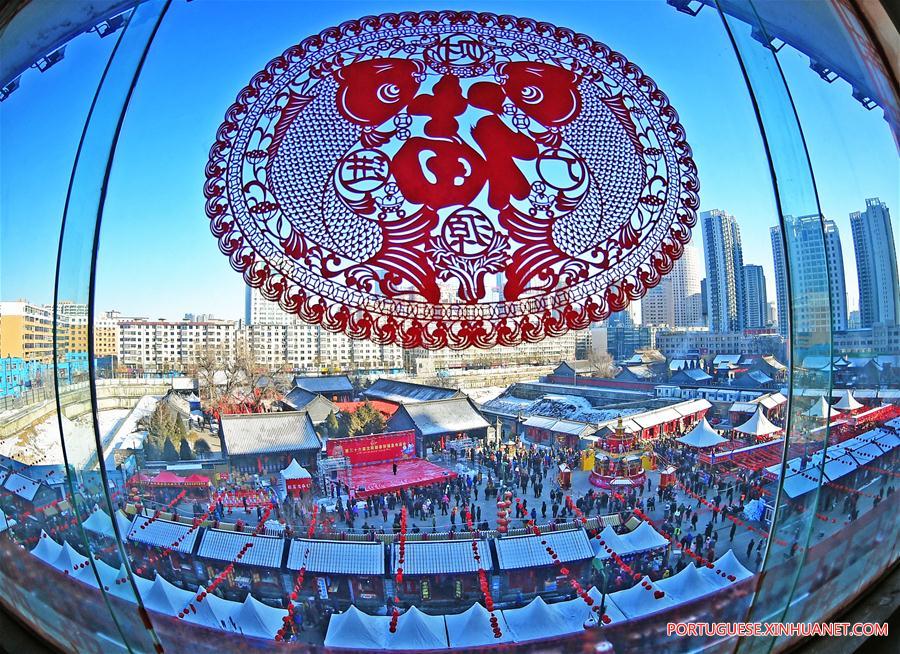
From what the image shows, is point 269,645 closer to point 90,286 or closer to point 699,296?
point 90,286

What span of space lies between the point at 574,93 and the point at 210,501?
64.9 inches

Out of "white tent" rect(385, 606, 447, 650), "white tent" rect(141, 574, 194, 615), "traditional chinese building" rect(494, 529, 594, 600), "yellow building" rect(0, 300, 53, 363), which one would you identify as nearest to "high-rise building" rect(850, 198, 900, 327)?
"traditional chinese building" rect(494, 529, 594, 600)

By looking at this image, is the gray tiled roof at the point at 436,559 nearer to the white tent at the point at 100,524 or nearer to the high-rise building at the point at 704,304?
the white tent at the point at 100,524

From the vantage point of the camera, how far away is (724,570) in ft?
4.47

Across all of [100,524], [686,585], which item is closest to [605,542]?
[686,585]

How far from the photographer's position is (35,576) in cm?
149

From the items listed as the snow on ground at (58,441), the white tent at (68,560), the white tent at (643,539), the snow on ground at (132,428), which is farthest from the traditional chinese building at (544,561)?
the white tent at (68,560)

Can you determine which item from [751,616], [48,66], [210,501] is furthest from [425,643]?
[48,66]

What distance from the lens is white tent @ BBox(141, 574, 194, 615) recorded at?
1.34 m

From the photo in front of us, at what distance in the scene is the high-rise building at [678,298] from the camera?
1372 mm

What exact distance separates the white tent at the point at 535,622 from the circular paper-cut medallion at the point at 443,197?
76 cm

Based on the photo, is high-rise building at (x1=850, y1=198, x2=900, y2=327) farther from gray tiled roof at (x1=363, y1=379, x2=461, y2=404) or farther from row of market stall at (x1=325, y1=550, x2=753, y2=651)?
gray tiled roof at (x1=363, y1=379, x2=461, y2=404)

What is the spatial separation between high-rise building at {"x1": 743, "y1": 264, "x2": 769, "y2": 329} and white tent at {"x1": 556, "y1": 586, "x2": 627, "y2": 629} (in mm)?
923

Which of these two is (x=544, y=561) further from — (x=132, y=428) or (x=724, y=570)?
(x=132, y=428)
